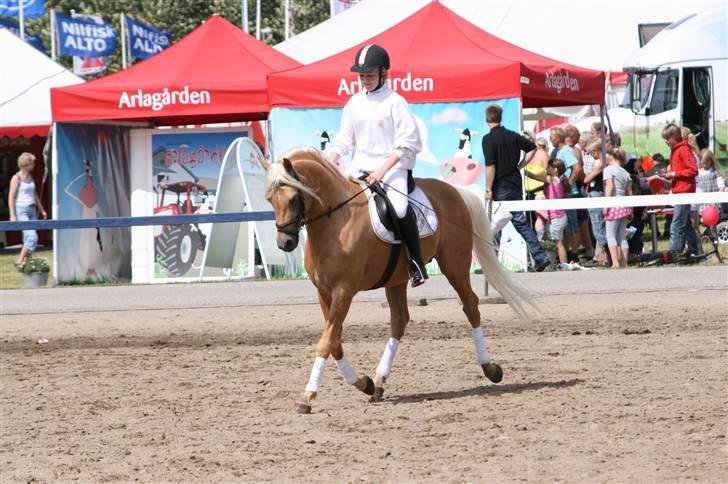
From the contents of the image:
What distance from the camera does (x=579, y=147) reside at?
77.1 feet

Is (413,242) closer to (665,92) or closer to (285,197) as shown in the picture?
(285,197)

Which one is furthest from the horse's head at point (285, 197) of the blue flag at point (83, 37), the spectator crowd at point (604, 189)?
the blue flag at point (83, 37)

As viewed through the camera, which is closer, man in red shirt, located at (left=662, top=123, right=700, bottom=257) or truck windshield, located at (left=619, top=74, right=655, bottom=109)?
man in red shirt, located at (left=662, top=123, right=700, bottom=257)

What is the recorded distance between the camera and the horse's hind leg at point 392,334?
9242mm

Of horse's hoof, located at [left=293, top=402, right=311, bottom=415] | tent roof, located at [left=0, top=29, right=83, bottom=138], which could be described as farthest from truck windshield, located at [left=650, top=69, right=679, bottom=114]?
horse's hoof, located at [left=293, top=402, right=311, bottom=415]

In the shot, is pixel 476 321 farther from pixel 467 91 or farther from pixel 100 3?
pixel 100 3

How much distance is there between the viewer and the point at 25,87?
2769 centimetres

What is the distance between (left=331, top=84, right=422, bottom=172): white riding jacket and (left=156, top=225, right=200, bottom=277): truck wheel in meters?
11.2

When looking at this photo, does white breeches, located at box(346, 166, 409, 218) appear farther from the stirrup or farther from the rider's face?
the rider's face

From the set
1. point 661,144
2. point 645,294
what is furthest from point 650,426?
point 661,144

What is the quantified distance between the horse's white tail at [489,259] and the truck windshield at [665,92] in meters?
19.7

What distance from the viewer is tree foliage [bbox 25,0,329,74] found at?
62.9 metres

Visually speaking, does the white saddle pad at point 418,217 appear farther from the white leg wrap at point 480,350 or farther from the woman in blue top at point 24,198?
the woman in blue top at point 24,198

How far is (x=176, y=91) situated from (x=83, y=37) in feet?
68.8
